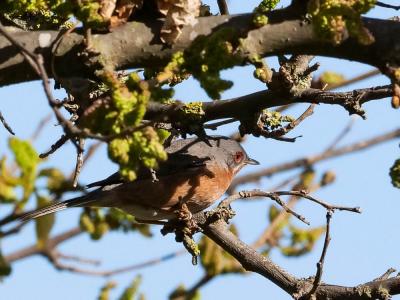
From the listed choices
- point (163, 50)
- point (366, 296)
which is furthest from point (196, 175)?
point (163, 50)

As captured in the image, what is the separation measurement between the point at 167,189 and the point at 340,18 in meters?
3.56

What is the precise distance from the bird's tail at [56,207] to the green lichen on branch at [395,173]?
306 centimetres

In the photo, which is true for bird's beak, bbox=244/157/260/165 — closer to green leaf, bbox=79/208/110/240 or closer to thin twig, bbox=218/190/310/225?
green leaf, bbox=79/208/110/240

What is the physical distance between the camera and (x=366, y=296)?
153 inches

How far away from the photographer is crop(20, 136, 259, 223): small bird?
5980 millimetres

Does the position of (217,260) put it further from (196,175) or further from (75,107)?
(75,107)

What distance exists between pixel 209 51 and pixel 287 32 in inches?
14.7

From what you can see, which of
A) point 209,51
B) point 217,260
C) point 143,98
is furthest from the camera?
point 217,260

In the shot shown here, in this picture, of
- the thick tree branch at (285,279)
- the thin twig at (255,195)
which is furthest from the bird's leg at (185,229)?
the thin twig at (255,195)

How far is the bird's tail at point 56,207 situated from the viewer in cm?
529

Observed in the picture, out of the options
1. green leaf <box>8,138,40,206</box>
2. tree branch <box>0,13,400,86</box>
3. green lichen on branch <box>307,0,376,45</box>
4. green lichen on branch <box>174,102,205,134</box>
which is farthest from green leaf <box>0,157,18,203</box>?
green lichen on branch <box>307,0,376,45</box>

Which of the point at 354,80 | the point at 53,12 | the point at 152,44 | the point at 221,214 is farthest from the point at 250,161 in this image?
the point at 152,44

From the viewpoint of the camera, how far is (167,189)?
20.1ft

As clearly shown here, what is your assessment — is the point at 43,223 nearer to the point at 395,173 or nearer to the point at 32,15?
the point at 32,15
